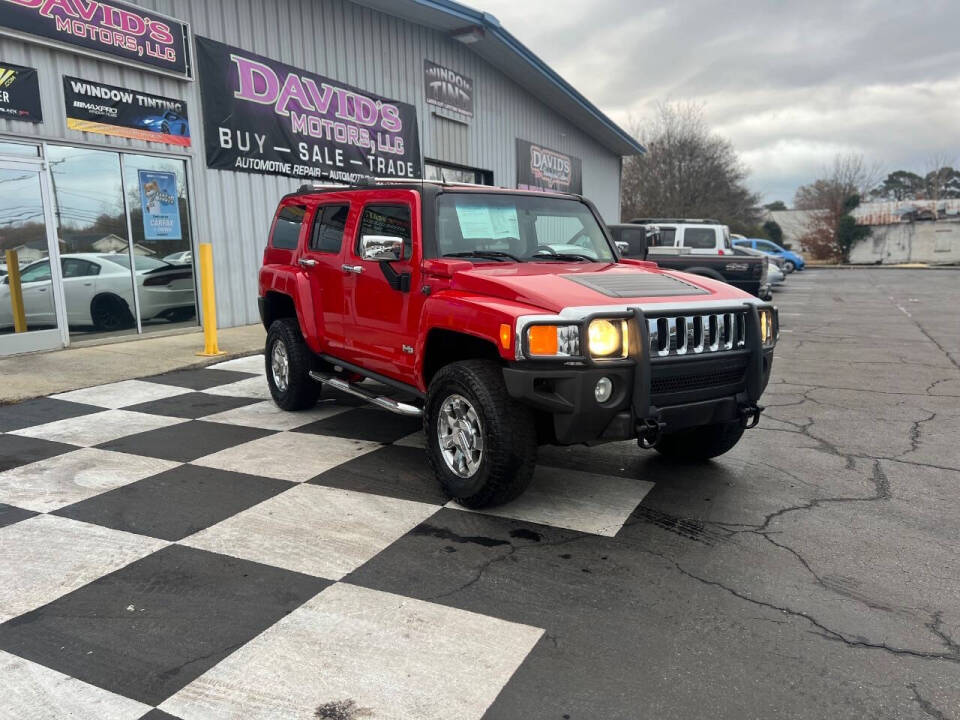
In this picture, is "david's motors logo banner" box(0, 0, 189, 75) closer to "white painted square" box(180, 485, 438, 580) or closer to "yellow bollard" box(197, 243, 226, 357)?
"yellow bollard" box(197, 243, 226, 357)

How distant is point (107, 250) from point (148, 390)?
3.57 m

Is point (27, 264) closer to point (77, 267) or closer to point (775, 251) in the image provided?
point (77, 267)

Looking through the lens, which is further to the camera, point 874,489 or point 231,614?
point 874,489

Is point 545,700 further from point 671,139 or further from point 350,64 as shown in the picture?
point 671,139

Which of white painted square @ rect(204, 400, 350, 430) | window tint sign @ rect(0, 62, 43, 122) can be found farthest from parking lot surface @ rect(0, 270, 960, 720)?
window tint sign @ rect(0, 62, 43, 122)

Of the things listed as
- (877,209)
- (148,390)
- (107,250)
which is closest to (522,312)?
(148,390)

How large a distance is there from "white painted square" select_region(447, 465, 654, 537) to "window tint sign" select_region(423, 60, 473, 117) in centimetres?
1329

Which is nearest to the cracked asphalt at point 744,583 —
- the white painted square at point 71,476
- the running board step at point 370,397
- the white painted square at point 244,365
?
the running board step at point 370,397

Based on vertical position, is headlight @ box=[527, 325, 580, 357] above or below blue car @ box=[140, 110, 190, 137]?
below

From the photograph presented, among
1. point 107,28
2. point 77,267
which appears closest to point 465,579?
point 77,267

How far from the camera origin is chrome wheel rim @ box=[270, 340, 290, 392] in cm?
645

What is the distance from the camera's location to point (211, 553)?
3.59 meters

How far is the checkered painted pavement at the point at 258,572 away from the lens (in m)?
2.52

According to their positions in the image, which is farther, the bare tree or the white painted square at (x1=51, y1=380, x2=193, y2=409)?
the bare tree
